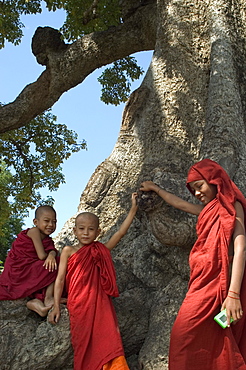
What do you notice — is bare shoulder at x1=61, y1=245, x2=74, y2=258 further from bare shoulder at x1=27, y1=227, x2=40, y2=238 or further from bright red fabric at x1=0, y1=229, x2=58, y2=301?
bare shoulder at x1=27, y1=227, x2=40, y2=238

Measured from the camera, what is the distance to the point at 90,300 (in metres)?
3.92

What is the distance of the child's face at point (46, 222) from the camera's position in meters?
4.48

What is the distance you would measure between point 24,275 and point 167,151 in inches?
89.1

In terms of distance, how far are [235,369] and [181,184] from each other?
173 centimetres

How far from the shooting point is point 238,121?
5180mm

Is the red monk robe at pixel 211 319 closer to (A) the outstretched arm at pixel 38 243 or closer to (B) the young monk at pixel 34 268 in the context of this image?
(B) the young monk at pixel 34 268

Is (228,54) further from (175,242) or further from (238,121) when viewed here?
(175,242)

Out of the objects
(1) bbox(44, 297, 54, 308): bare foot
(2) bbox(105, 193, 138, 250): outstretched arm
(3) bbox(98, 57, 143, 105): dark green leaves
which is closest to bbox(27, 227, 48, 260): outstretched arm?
(1) bbox(44, 297, 54, 308): bare foot

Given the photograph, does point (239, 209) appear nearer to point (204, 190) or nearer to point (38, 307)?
point (204, 190)

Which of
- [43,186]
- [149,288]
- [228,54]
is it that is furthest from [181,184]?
[43,186]

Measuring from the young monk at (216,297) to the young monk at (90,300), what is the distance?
56 centimetres

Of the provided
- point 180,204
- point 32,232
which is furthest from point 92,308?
point 180,204

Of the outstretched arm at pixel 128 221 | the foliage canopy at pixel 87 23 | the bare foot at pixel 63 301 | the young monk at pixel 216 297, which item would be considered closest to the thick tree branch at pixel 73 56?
the foliage canopy at pixel 87 23

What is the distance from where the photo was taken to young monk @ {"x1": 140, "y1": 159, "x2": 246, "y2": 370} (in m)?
3.39
